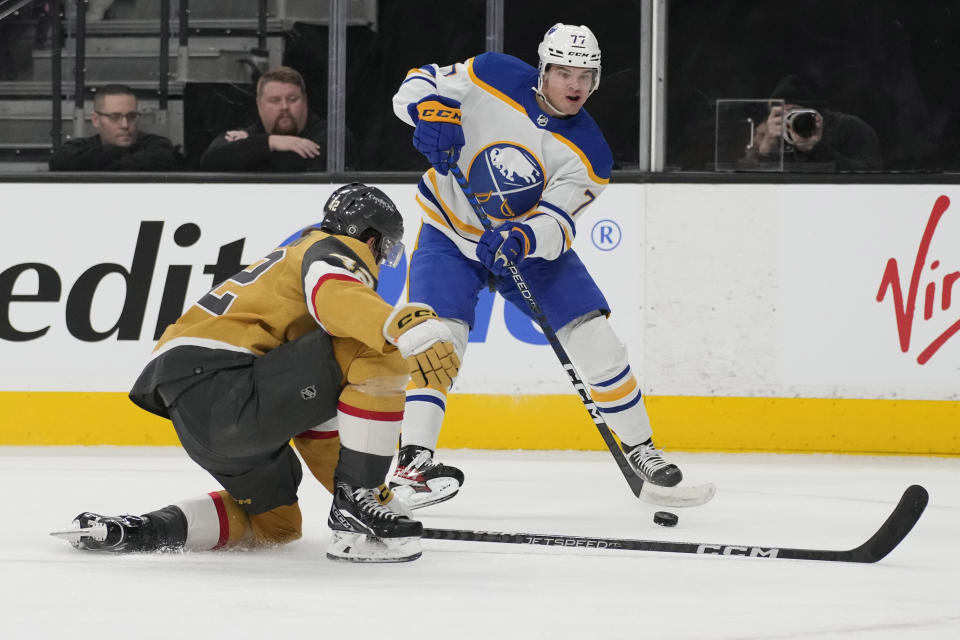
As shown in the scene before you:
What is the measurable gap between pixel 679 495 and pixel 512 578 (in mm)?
962

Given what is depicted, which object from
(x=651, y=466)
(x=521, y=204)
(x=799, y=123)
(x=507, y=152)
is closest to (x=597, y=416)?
(x=651, y=466)

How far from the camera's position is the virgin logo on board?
420 centimetres

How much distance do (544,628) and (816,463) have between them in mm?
2515

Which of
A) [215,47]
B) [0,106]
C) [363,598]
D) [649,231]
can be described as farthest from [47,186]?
[363,598]

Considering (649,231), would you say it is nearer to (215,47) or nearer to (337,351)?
(215,47)

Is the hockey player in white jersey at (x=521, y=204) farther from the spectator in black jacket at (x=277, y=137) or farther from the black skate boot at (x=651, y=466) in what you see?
the spectator in black jacket at (x=277, y=137)

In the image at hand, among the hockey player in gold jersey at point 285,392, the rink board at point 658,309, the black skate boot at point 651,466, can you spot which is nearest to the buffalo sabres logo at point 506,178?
the black skate boot at point 651,466

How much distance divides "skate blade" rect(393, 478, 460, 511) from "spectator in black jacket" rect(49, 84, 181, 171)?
6.84 feet

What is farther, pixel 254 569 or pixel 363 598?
pixel 254 569

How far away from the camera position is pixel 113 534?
7.38ft

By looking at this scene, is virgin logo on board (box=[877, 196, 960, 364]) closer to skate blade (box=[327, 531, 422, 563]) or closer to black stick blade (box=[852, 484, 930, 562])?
black stick blade (box=[852, 484, 930, 562])

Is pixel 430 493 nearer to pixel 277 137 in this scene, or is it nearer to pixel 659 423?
pixel 659 423

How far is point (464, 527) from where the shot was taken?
2.84 metres

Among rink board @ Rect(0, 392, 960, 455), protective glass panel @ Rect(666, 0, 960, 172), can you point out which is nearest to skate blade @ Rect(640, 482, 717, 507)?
rink board @ Rect(0, 392, 960, 455)
